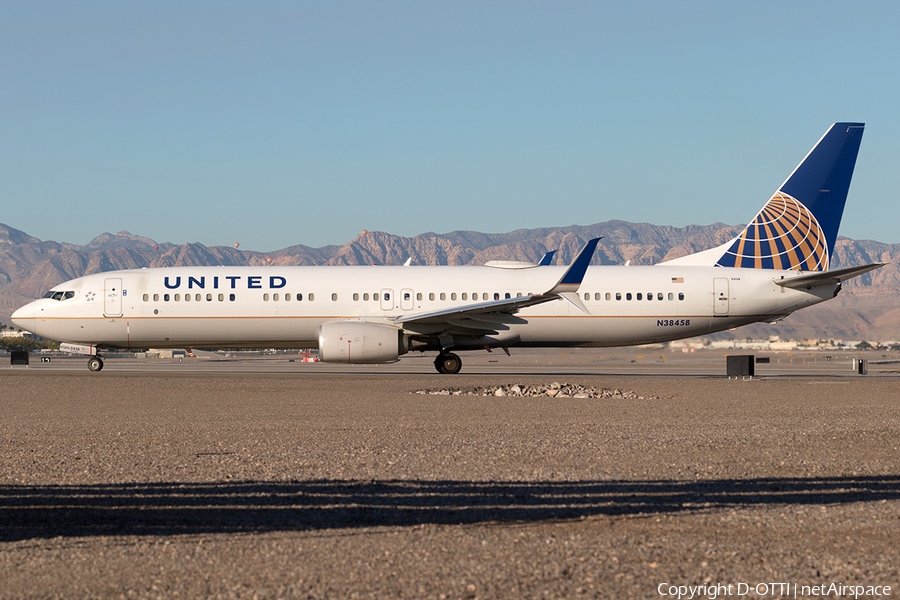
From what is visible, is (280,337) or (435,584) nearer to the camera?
(435,584)

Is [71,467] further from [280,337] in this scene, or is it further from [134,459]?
[280,337]

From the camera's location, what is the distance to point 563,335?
30531 millimetres

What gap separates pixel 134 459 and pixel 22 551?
176 inches

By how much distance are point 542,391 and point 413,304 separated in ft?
28.1

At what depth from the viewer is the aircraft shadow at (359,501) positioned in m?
6.85

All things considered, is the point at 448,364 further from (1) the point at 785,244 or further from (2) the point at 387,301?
(1) the point at 785,244

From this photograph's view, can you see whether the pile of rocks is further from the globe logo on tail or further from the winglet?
the globe logo on tail

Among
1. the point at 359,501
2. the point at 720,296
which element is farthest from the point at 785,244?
the point at 359,501

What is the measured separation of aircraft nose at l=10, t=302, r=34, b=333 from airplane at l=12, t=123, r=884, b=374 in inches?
2.0

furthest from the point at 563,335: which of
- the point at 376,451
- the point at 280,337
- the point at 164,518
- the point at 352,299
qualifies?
the point at 164,518

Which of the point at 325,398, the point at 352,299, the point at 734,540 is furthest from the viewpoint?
the point at 352,299

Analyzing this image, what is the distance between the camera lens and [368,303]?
99.0 feet
